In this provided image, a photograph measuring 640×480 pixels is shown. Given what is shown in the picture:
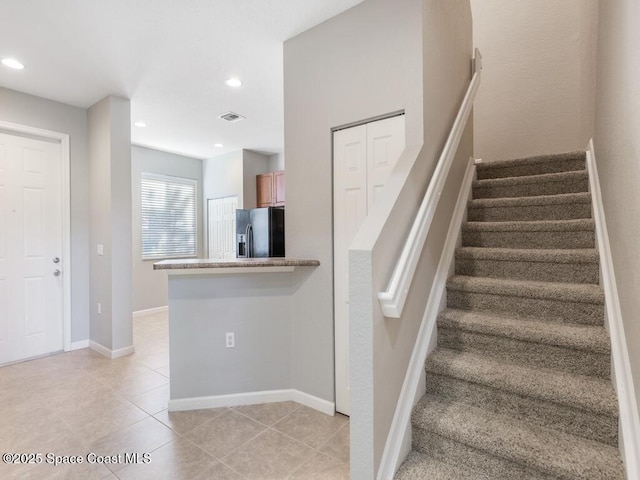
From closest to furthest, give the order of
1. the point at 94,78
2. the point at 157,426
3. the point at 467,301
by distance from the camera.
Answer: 1. the point at 467,301
2. the point at 157,426
3. the point at 94,78

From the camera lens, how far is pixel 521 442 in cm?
128

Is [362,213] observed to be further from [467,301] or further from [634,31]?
[634,31]

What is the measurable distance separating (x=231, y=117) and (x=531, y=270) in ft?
12.3

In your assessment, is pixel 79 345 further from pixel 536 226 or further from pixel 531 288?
pixel 536 226

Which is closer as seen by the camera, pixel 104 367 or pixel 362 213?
pixel 362 213

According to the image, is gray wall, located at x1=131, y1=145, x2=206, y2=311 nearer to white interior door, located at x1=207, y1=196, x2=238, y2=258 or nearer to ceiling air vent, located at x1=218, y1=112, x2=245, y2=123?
white interior door, located at x1=207, y1=196, x2=238, y2=258

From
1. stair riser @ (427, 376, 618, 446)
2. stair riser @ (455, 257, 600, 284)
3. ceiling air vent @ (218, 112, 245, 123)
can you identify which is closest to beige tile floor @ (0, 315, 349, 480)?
stair riser @ (427, 376, 618, 446)

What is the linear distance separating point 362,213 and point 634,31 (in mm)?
1502

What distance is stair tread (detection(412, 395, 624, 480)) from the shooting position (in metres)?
1.15

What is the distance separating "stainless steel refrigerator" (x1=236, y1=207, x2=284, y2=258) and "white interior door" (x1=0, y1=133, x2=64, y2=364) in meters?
2.09

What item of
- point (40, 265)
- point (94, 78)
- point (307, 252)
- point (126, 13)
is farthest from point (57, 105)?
point (307, 252)

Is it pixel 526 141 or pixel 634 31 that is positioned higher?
pixel 526 141

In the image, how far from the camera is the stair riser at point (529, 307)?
162 cm

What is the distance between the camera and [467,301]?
6.35 feet
